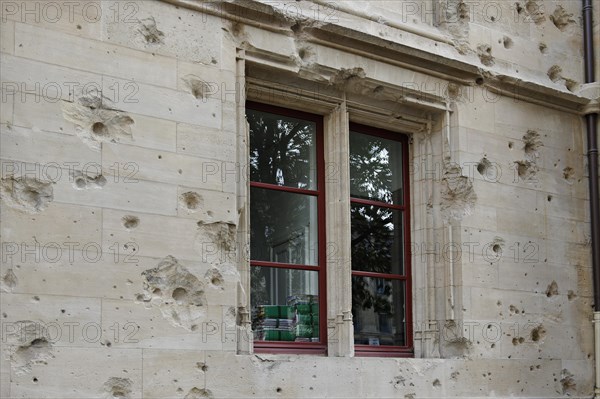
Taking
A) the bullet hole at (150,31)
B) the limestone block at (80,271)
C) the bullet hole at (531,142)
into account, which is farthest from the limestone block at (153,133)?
the bullet hole at (531,142)

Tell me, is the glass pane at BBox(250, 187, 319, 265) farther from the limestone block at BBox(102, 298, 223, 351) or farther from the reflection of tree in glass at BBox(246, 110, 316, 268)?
the limestone block at BBox(102, 298, 223, 351)

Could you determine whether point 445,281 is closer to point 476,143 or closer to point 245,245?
point 476,143

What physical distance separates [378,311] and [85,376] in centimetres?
240

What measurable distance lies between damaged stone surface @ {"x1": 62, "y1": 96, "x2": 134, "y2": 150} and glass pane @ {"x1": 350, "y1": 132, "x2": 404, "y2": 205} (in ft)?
6.54

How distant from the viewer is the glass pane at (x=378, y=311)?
6.61 m

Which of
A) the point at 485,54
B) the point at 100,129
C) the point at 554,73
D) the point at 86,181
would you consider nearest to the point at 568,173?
the point at 554,73

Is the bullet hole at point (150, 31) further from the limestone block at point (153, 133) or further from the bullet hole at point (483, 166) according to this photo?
the bullet hole at point (483, 166)

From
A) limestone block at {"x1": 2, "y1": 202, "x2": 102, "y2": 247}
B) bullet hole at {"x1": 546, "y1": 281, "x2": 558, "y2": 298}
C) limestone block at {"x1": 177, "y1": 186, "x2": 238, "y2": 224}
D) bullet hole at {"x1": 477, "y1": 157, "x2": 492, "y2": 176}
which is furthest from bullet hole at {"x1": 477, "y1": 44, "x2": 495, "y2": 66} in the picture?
limestone block at {"x1": 2, "y1": 202, "x2": 102, "y2": 247}

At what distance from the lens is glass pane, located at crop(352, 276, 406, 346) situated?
6609 millimetres

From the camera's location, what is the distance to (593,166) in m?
7.54

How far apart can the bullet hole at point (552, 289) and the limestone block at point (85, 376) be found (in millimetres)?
3402

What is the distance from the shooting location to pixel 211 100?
5.79m

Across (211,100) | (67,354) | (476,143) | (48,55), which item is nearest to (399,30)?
(476,143)

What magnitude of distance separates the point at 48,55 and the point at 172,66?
78 cm
